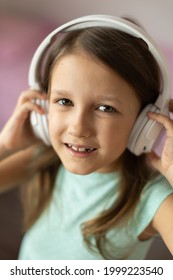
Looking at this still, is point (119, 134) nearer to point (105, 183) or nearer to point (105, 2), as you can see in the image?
point (105, 183)

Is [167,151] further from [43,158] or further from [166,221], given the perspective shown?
[43,158]

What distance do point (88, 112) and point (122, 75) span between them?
0.08m

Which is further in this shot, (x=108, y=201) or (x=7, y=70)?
(x=7, y=70)

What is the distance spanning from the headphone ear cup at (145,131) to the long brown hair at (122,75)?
3 cm

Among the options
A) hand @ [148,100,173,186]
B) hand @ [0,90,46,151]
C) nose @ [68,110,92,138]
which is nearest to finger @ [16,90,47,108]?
hand @ [0,90,46,151]

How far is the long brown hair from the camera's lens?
673 mm

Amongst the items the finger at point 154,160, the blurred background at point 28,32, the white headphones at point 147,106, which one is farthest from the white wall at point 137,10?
the finger at point 154,160

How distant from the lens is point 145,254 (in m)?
0.86

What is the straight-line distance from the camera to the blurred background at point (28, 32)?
0.77m

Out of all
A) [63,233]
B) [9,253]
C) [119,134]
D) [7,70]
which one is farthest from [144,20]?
[9,253]

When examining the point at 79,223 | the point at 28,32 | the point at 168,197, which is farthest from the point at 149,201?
the point at 28,32

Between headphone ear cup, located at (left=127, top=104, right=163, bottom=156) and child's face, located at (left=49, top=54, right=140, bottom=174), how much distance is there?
0.04ft

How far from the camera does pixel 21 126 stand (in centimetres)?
85

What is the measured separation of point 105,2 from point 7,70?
296mm
